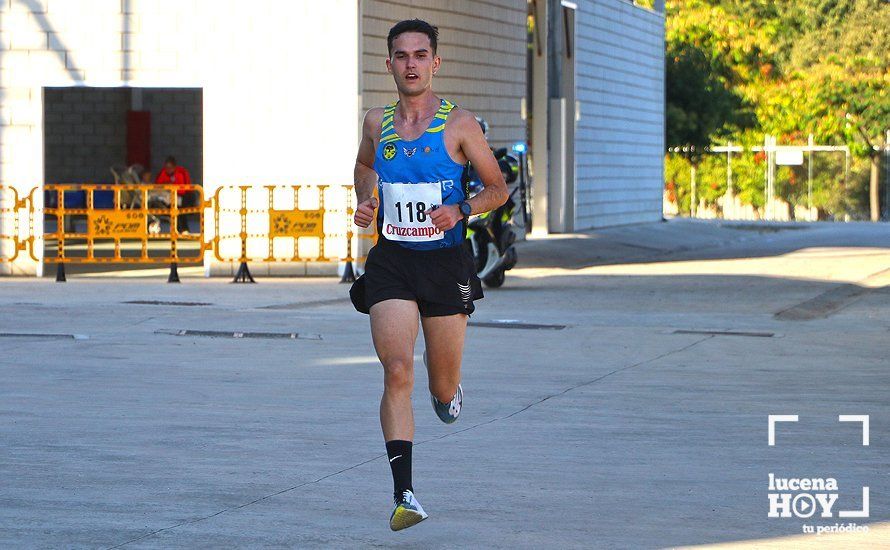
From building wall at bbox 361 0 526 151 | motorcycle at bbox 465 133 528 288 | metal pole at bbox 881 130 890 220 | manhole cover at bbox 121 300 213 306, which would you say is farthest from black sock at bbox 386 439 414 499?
metal pole at bbox 881 130 890 220

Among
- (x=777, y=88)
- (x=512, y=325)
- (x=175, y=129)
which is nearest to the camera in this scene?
(x=512, y=325)

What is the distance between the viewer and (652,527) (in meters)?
6.96

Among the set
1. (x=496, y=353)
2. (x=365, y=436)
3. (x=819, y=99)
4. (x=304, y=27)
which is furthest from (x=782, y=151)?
(x=365, y=436)

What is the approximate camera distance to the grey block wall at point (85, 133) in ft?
116

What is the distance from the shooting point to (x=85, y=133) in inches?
1414

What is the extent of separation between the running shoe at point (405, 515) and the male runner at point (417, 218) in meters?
0.43

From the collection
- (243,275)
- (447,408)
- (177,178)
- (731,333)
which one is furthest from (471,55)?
(447,408)

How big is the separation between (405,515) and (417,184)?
4.74 feet

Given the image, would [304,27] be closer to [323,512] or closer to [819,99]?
[323,512]

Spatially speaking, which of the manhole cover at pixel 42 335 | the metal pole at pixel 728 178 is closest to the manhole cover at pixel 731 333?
the manhole cover at pixel 42 335

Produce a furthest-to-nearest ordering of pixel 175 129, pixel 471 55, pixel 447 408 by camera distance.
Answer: pixel 175 129, pixel 471 55, pixel 447 408

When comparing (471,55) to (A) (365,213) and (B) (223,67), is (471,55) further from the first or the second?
(A) (365,213)

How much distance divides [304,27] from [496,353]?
9.80 meters

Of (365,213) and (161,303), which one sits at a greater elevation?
(365,213)
